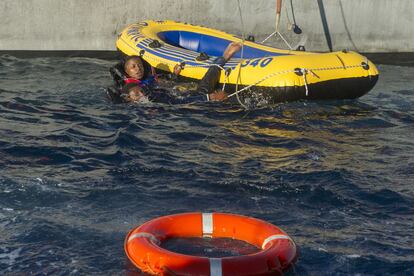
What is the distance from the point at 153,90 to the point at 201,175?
3.06m

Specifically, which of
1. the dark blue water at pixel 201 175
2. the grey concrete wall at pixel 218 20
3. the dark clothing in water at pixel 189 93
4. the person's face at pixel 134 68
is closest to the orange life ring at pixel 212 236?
the dark blue water at pixel 201 175

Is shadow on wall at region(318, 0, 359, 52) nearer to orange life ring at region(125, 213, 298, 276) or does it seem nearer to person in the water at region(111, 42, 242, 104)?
person in the water at region(111, 42, 242, 104)

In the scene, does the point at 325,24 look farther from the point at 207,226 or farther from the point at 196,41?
the point at 207,226

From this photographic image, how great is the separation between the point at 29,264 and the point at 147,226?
32.2 inches

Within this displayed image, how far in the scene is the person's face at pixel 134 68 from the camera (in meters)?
9.39

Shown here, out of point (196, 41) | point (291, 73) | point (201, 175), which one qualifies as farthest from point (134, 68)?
point (201, 175)

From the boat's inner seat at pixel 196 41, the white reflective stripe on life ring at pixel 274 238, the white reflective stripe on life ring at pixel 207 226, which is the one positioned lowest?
the boat's inner seat at pixel 196 41

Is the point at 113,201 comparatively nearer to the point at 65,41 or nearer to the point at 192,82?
the point at 192,82

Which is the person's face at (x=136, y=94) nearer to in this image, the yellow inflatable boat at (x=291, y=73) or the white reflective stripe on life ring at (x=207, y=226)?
the yellow inflatable boat at (x=291, y=73)

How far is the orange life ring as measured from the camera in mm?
4188

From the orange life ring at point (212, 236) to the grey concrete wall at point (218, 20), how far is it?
809 cm

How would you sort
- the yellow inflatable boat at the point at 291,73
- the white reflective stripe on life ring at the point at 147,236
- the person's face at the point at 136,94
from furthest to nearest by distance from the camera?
the person's face at the point at 136,94, the yellow inflatable boat at the point at 291,73, the white reflective stripe on life ring at the point at 147,236

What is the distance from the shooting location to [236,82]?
927 cm

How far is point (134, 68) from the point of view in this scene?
9406 mm
